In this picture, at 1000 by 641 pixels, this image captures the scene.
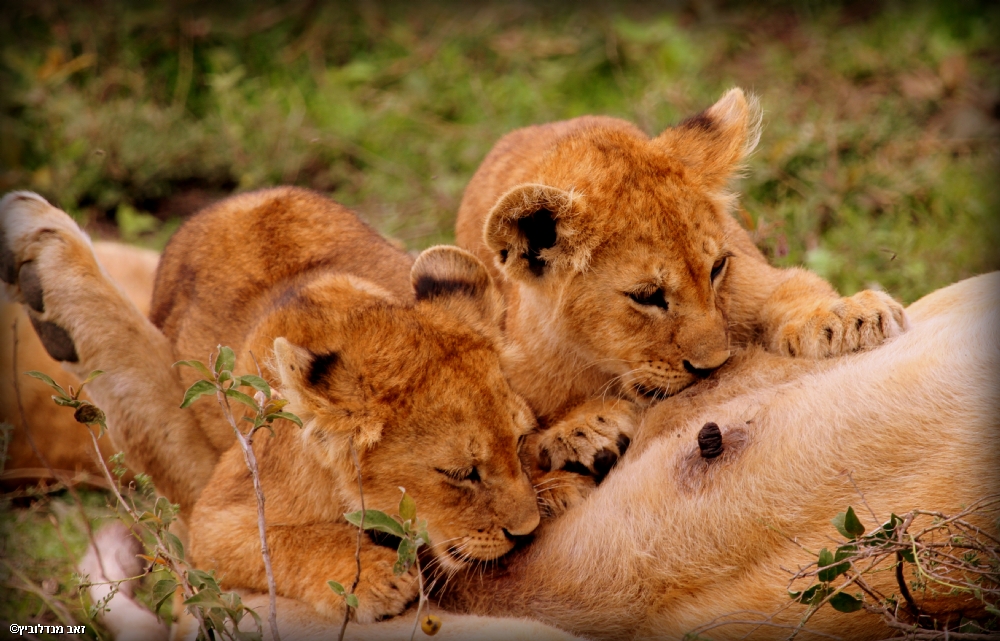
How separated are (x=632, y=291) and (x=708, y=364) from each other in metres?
0.35

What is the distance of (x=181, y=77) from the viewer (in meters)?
7.41

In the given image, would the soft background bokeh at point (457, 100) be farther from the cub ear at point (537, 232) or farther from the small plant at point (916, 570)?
the small plant at point (916, 570)

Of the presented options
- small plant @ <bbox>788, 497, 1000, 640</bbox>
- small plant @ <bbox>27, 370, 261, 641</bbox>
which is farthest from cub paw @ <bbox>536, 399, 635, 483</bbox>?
small plant @ <bbox>27, 370, 261, 641</bbox>

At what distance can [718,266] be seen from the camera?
3.69 m

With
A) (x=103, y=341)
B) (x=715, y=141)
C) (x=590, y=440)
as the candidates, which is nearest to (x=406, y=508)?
(x=590, y=440)

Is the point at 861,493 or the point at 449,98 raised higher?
the point at 449,98

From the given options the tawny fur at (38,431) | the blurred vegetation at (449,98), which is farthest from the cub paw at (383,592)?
the blurred vegetation at (449,98)

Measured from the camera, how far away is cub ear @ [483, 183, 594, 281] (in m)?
3.43

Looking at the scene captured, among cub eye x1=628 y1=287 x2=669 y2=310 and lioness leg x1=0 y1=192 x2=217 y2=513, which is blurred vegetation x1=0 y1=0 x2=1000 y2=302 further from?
lioness leg x1=0 y1=192 x2=217 y2=513

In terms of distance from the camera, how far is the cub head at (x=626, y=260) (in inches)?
137

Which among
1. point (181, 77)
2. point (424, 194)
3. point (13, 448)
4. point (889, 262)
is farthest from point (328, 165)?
point (889, 262)

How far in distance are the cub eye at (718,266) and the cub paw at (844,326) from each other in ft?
1.01

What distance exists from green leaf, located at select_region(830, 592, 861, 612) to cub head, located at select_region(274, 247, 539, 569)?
0.98 meters

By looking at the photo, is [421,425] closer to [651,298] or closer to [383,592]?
[383,592]
